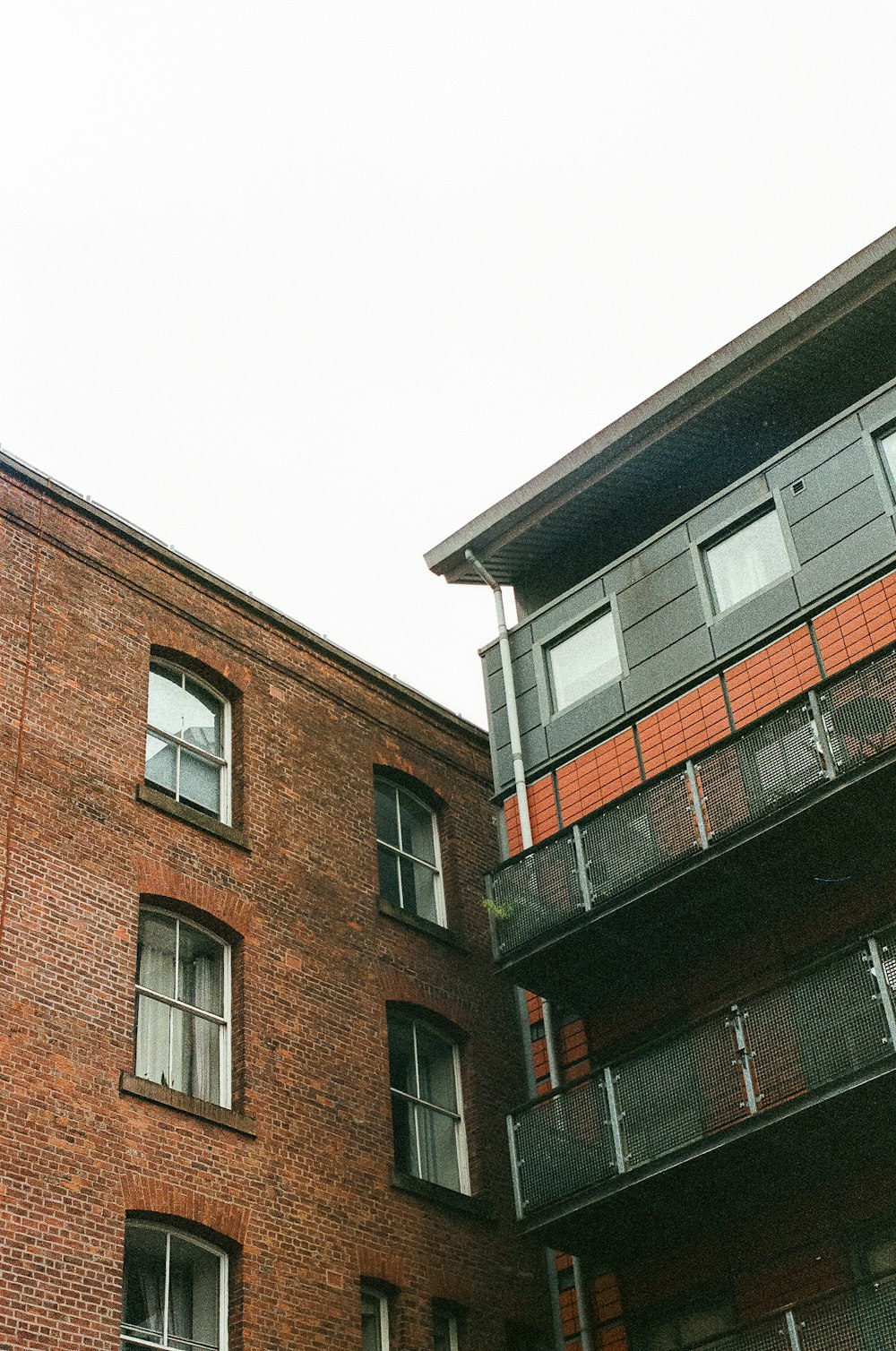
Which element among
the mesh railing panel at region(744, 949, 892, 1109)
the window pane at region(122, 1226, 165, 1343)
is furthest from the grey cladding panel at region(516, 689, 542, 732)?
the window pane at region(122, 1226, 165, 1343)

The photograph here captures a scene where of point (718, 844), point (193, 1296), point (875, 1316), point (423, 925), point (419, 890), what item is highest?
point (419, 890)

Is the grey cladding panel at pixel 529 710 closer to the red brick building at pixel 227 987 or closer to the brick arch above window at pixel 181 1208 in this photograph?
the red brick building at pixel 227 987

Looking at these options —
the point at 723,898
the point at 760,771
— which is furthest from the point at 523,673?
the point at 760,771

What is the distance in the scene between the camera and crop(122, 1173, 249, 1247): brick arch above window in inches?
604

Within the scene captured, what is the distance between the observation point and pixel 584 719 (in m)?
20.7

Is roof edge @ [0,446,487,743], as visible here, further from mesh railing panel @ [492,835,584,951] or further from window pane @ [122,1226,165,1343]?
window pane @ [122,1226,165,1343]

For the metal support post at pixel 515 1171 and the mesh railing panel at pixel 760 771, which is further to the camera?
the metal support post at pixel 515 1171

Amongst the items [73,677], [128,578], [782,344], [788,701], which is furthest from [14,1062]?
[782,344]

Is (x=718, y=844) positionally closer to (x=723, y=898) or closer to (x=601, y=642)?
(x=723, y=898)

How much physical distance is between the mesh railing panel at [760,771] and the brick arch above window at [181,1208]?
20.6ft

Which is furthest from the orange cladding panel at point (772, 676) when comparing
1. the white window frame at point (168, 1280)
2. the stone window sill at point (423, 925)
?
the white window frame at point (168, 1280)

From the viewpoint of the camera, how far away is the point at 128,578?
20188 mm

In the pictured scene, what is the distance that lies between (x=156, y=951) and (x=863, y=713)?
25.8 feet

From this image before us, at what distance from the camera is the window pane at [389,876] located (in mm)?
21281
